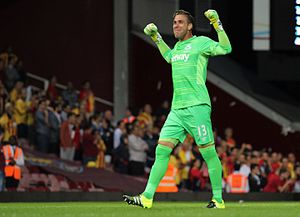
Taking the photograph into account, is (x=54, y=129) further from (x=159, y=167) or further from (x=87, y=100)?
(x=159, y=167)

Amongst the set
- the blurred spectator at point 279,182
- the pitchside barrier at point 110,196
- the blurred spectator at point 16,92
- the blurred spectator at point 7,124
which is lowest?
the pitchside barrier at point 110,196

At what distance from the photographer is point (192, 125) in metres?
12.6

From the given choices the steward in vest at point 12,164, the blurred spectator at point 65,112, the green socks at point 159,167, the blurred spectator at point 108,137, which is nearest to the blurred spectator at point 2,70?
the blurred spectator at point 65,112

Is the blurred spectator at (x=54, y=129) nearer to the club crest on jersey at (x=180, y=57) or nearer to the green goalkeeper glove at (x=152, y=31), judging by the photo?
the green goalkeeper glove at (x=152, y=31)

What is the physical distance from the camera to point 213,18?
40.9 feet

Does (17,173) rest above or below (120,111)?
below

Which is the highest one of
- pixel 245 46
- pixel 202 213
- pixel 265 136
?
pixel 245 46

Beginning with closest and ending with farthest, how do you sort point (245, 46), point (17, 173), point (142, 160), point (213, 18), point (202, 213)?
point (202, 213) < point (213, 18) < point (17, 173) < point (142, 160) < point (245, 46)

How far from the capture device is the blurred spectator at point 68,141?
2527 cm

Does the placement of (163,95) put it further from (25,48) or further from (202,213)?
(202,213)

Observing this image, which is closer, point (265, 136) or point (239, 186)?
point (239, 186)

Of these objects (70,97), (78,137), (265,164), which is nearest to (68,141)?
(78,137)

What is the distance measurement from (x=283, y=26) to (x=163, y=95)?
14.6 metres

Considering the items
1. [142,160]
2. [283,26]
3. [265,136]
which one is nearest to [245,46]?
[265,136]
